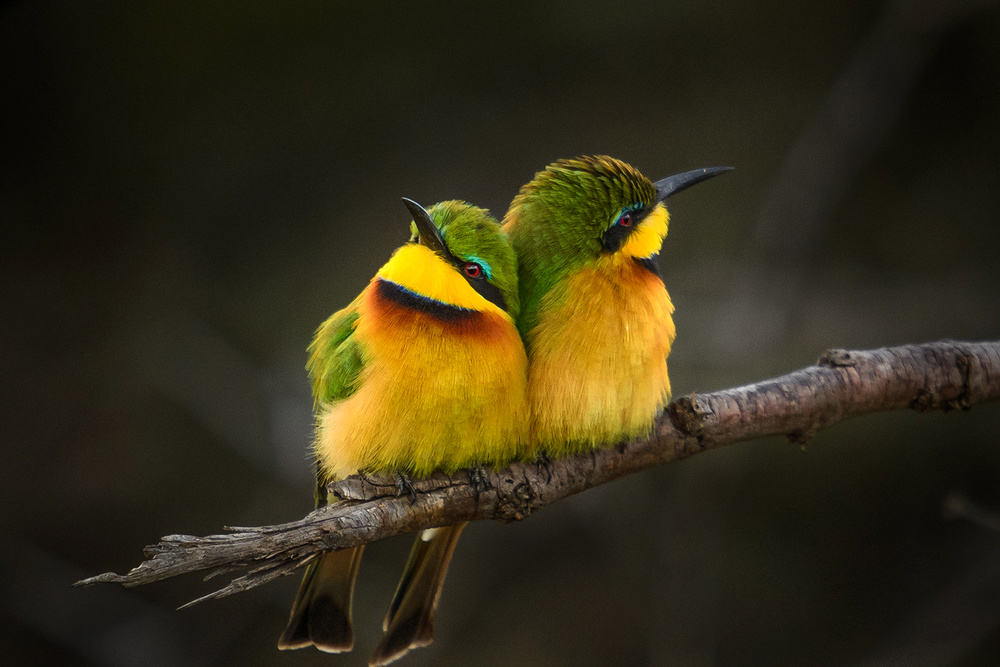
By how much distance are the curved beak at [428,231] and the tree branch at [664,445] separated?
0.36 metres

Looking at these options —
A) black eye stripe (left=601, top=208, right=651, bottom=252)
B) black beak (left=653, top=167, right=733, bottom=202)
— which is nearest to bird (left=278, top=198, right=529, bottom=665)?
black eye stripe (left=601, top=208, right=651, bottom=252)

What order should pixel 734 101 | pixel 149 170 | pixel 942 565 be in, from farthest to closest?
pixel 734 101 < pixel 149 170 < pixel 942 565

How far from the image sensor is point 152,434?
2.77 m

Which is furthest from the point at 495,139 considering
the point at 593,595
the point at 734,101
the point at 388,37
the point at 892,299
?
the point at 593,595

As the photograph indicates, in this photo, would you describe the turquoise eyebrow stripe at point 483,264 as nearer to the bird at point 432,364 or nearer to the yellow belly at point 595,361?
the bird at point 432,364

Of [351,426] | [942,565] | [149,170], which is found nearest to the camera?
[351,426]

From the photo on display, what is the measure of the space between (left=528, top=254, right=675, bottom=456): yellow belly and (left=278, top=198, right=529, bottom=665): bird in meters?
0.05

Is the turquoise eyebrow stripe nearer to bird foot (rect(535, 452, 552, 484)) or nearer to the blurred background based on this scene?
bird foot (rect(535, 452, 552, 484))

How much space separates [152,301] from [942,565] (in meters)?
2.91

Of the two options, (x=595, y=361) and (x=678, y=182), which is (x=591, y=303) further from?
(x=678, y=182)

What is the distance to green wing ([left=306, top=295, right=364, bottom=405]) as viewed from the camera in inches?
51.9

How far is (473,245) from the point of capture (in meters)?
1.27

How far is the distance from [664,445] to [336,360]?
588 mm

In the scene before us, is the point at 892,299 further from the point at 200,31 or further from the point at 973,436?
the point at 200,31
